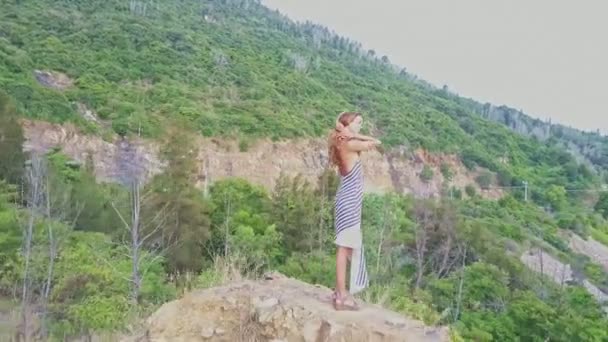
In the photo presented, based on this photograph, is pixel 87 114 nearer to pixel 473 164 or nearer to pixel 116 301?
pixel 116 301

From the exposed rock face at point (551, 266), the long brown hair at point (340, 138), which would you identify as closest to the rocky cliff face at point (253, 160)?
the exposed rock face at point (551, 266)

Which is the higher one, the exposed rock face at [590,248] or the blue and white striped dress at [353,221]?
the blue and white striped dress at [353,221]

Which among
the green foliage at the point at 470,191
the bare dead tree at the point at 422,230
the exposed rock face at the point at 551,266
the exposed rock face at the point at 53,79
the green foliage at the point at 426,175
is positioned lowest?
the exposed rock face at the point at 551,266

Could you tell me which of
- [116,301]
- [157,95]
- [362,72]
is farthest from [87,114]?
[362,72]

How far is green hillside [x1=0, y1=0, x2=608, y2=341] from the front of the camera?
16.0m

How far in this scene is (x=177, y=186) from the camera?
21578 mm

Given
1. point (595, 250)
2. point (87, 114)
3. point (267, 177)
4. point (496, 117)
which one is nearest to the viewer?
point (87, 114)

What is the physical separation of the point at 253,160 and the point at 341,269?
34.4 meters

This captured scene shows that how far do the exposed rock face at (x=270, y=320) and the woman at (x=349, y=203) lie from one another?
23 centimetres

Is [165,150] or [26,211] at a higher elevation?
[165,150]

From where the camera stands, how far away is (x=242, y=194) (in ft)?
85.4

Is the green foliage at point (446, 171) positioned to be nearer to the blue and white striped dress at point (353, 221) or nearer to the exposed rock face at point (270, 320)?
the exposed rock face at point (270, 320)

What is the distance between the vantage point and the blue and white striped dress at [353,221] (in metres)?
6.63

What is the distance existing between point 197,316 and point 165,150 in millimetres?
16165
